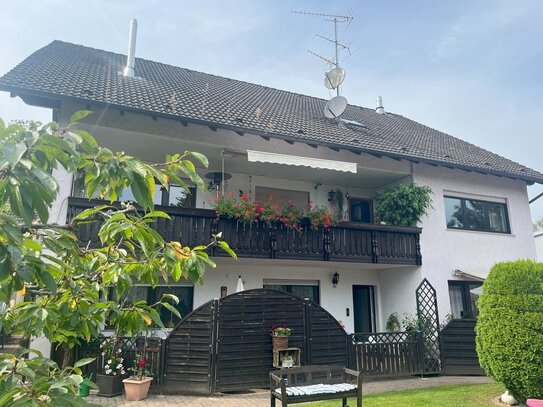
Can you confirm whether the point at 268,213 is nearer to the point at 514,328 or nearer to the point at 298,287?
the point at 298,287

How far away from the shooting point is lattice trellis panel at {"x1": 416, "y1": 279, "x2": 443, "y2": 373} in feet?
49.2

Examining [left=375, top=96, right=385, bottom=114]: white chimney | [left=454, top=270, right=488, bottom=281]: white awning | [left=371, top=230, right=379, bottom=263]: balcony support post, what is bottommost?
[left=454, top=270, right=488, bottom=281]: white awning

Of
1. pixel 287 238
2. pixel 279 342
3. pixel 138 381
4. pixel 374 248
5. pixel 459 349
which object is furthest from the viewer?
pixel 374 248

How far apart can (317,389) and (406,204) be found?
1051 centimetres

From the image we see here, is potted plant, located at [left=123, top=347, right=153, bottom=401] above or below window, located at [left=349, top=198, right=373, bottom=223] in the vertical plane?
below

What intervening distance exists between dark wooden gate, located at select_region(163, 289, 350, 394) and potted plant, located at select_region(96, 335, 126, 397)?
1.33 metres

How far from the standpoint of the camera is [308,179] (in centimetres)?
1847

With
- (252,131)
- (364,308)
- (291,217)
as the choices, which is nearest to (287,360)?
(291,217)

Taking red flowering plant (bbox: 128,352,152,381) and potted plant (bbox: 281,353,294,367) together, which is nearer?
red flowering plant (bbox: 128,352,152,381)

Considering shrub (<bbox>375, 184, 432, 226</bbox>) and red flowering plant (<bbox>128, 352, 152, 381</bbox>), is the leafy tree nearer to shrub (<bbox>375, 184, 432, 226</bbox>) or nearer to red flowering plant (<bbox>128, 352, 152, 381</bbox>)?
red flowering plant (<bbox>128, 352, 152, 381</bbox>)

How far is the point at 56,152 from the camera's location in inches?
88.0

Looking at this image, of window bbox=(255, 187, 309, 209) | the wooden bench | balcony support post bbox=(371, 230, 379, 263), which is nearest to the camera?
the wooden bench

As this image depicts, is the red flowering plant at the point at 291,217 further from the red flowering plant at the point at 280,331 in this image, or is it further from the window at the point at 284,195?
the red flowering plant at the point at 280,331

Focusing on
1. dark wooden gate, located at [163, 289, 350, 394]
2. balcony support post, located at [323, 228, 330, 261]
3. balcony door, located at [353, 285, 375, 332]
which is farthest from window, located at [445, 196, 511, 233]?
dark wooden gate, located at [163, 289, 350, 394]
